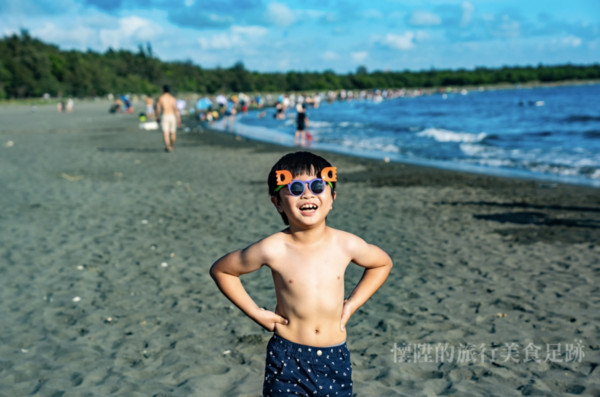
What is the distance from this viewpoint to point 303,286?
2.49 m

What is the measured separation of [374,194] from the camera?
13398 mm

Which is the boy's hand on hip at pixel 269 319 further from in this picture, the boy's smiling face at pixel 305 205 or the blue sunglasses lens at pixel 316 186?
the blue sunglasses lens at pixel 316 186

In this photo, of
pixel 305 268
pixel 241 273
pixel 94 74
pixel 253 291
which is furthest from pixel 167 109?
pixel 94 74

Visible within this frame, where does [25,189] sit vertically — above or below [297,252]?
below

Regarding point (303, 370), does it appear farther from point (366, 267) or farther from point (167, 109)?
point (167, 109)

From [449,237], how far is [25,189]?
9704mm

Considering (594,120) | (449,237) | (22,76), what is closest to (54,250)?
(449,237)

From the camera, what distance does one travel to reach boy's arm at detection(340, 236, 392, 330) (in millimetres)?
2535

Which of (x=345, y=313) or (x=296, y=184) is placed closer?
(x=296, y=184)

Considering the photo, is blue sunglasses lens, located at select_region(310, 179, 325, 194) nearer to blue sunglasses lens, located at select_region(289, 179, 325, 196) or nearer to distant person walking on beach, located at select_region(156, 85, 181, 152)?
blue sunglasses lens, located at select_region(289, 179, 325, 196)

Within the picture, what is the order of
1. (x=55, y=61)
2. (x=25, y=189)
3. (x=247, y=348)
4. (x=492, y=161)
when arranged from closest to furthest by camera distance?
(x=247, y=348)
(x=25, y=189)
(x=492, y=161)
(x=55, y=61)

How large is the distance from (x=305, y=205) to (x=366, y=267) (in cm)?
47

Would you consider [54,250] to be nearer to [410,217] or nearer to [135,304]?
[135,304]

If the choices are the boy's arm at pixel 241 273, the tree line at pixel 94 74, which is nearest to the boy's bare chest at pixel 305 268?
the boy's arm at pixel 241 273
